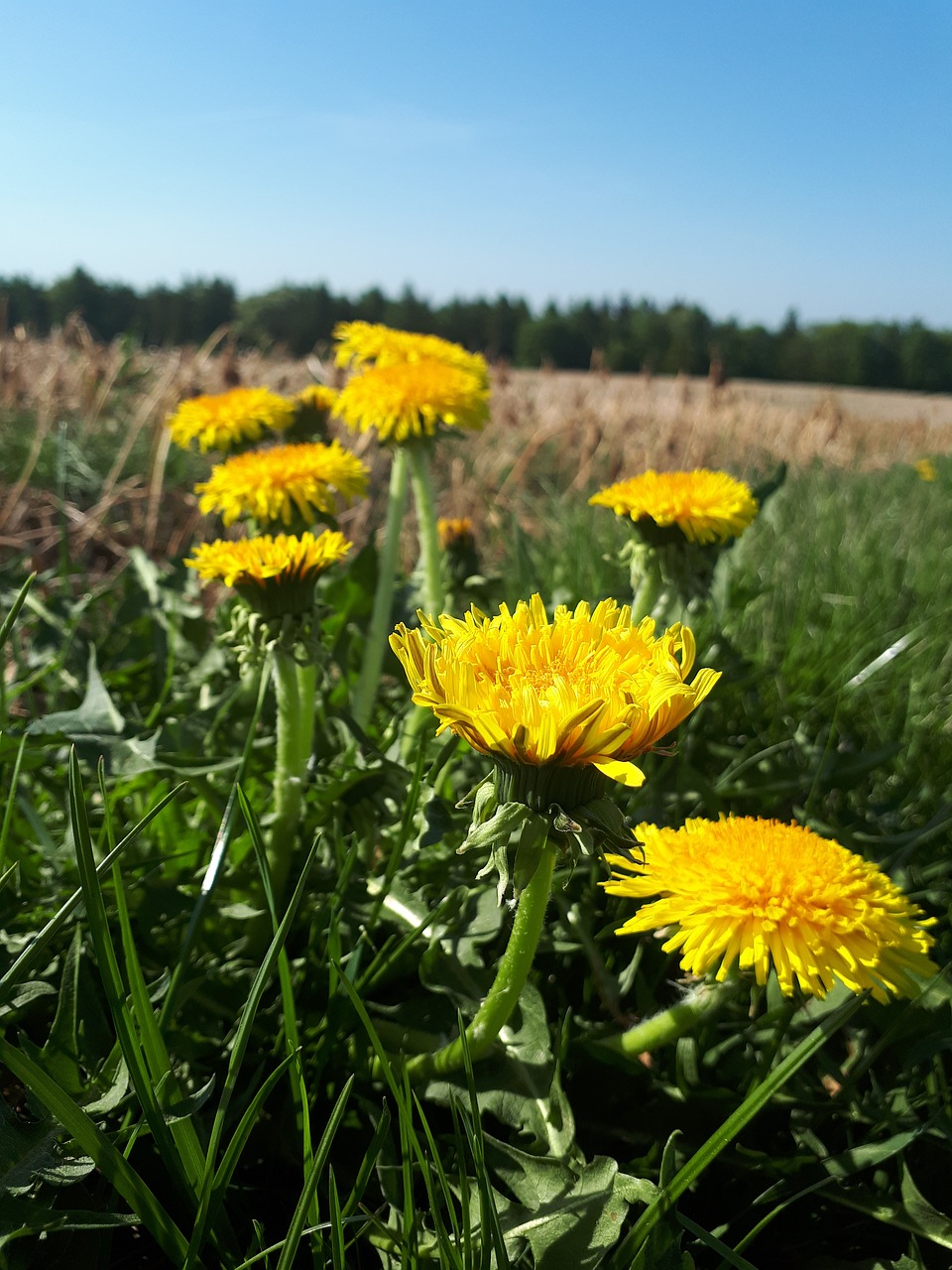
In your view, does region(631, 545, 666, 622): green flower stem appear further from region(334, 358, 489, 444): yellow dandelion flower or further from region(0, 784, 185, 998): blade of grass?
region(0, 784, 185, 998): blade of grass

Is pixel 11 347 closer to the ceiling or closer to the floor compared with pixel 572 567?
closer to the ceiling

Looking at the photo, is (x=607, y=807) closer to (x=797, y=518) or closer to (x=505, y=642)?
(x=505, y=642)

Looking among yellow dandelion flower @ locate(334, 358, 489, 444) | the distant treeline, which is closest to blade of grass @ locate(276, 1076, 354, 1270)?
yellow dandelion flower @ locate(334, 358, 489, 444)

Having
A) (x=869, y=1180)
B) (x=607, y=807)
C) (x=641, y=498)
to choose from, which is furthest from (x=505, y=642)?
(x=869, y=1180)

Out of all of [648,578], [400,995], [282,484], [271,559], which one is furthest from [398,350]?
[400,995]

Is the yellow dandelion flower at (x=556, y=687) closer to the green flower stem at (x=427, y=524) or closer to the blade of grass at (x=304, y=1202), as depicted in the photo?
the blade of grass at (x=304, y=1202)

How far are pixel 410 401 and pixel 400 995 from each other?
3.14ft

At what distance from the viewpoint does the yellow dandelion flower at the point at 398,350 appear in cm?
180

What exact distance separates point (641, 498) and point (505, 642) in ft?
2.23

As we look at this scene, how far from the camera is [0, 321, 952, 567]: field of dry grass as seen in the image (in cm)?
282

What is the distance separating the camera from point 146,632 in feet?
6.07

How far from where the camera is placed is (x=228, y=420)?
5.54 ft

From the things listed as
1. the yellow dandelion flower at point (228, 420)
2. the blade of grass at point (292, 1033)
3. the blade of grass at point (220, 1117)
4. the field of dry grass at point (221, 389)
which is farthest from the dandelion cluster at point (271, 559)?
the field of dry grass at point (221, 389)

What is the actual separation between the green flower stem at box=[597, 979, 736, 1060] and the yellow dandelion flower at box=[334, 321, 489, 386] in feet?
3.91
